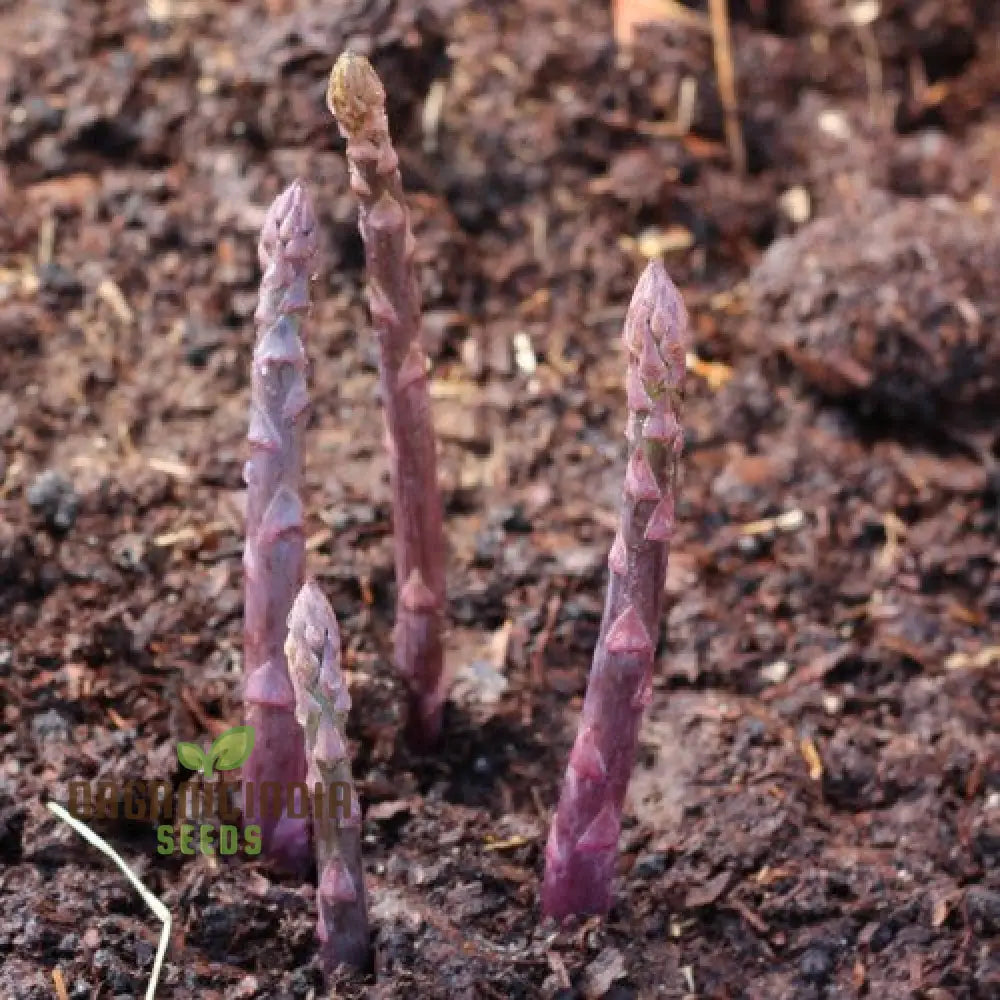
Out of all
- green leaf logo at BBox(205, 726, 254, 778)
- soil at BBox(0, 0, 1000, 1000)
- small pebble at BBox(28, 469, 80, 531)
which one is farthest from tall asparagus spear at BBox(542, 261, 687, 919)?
small pebble at BBox(28, 469, 80, 531)

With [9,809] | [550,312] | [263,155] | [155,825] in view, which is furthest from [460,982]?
[263,155]

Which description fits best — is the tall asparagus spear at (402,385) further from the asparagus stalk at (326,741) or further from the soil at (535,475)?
the asparagus stalk at (326,741)

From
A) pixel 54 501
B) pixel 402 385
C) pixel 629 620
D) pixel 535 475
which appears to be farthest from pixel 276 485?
pixel 535 475

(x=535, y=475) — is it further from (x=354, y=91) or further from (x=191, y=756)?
(x=354, y=91)

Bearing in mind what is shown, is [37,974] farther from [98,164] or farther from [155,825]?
[98,164]

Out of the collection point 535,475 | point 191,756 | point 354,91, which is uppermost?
point 354,91

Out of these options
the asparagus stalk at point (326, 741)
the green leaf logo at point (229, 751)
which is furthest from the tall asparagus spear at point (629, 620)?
the green leaf logo at point (229, 751)
